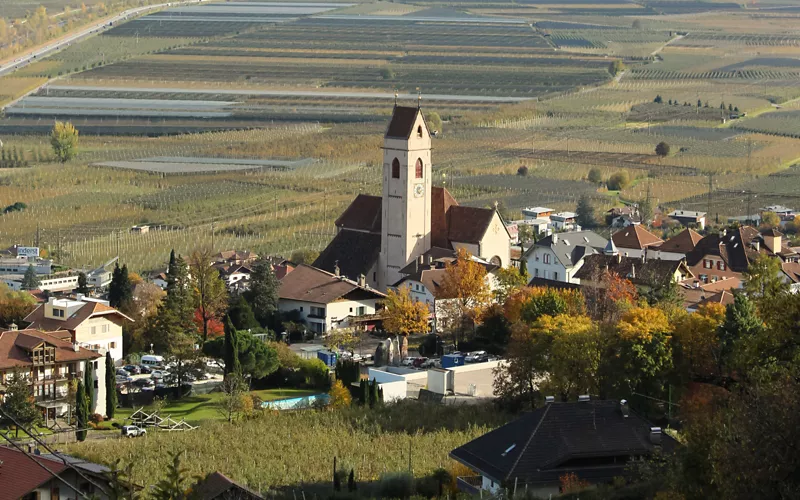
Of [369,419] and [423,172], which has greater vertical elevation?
[423,172]

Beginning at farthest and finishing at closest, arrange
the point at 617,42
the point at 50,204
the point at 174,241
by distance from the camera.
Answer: the point at 617,42 < the point at 50,204 < the point at 174,241

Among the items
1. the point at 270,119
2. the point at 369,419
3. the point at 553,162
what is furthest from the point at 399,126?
the point at 270,119

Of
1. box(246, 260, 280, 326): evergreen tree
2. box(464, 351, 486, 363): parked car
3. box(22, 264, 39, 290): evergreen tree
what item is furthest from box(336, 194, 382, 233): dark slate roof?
box(464, 351, 486, 363): parked car

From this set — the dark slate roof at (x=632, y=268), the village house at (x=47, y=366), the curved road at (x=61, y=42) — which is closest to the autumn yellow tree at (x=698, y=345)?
the dark slate roof at (x=632, y=268)

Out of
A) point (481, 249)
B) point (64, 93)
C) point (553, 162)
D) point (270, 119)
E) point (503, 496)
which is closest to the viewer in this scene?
point (503, 496)

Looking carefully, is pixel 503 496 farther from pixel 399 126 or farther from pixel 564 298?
pixel 399 126

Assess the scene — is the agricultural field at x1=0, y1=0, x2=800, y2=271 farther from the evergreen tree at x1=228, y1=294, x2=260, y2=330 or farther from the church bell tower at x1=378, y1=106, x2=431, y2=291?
the evergreen tree at x1=228, y1=294, x2=260, y2=330
